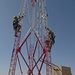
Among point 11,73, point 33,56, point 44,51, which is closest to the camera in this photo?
point 11,73

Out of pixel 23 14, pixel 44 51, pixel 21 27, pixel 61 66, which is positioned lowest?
pixel 61 66

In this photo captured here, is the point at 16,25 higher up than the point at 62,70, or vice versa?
the point at 16,25

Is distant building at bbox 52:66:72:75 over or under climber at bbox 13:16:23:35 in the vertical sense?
under

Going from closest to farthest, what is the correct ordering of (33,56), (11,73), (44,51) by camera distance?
(11,73) → (44,51) → (33,56)

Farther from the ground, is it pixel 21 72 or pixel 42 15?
pixel 42 15

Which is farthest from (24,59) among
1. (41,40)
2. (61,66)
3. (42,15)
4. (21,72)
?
(42,15)

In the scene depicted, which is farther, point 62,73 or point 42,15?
point 42,15

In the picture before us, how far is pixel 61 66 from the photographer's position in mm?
70188

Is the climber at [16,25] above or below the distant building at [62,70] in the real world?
above

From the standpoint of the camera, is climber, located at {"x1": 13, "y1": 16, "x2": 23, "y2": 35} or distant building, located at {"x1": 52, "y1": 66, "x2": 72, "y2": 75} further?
climber, located at {"x1": 13, "y1": 16, "x2": 23, "y2": 35}

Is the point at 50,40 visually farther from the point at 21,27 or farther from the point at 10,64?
the point at 10,64

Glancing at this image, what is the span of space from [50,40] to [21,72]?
18219mm

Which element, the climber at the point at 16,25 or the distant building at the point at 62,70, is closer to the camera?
the distant building at the point at 62,70

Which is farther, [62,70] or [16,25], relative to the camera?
[16,25]
